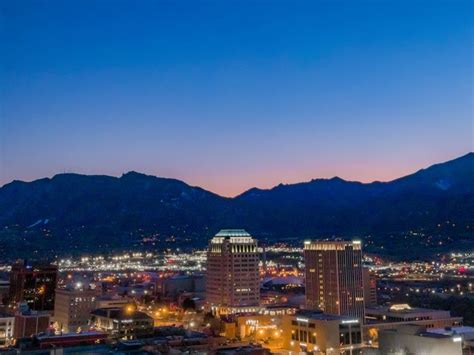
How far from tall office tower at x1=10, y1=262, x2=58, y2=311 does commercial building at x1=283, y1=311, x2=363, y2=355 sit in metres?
34.4

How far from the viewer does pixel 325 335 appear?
43.3m

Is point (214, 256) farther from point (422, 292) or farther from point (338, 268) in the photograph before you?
point (422, 292)

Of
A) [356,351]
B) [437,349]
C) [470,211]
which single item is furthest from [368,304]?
[470,211]

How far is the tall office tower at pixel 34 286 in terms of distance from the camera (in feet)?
217

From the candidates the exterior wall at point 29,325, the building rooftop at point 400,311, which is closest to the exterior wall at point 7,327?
the exterior wall at point 29,325

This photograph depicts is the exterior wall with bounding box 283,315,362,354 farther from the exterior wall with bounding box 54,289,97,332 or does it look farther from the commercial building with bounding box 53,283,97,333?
the exterior wall with bounding box 54,289,97,332

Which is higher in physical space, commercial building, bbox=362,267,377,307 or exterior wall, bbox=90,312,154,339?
commercial building, bbox=362,267,377,307

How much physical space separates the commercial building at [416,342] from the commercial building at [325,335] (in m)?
6.92

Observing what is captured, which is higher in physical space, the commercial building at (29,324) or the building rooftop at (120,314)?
the building rooftop at (120,314)

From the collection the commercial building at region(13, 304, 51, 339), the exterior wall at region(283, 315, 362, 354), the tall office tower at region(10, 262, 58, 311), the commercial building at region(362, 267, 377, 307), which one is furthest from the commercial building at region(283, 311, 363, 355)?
the tall office tower at region(10, 262, 58, 311)

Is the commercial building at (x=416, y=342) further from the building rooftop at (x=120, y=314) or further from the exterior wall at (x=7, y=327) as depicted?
the exterior wall at (x=7, y=327)

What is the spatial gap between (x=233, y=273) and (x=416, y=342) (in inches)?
1321

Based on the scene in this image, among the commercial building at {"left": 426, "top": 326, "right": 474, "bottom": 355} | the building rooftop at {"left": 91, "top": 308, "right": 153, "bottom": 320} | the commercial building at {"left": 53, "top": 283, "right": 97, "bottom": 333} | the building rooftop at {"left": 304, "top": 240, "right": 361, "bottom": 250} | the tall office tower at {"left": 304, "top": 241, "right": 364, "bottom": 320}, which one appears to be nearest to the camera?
the commercial building at {"left": 426, "top": 326, "right": 474, "bottom": 355}

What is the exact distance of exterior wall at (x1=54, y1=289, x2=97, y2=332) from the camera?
56.8 meters
